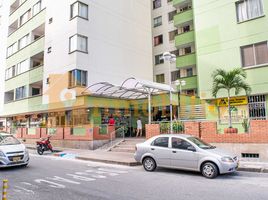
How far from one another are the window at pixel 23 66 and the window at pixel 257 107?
23.4 m

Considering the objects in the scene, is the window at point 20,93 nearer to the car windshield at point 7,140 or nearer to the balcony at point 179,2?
the car windshield at point 7,140

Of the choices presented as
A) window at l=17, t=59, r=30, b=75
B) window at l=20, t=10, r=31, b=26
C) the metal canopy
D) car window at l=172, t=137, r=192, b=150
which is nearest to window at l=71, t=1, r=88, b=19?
the metal canopy

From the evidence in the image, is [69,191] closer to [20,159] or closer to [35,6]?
[20,159]

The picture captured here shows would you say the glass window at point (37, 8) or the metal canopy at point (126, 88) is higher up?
the glass window at point (37, 8)

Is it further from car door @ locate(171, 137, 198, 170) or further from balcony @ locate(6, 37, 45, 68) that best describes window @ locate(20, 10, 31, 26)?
car door @ locate(171, 137, 198, 170)

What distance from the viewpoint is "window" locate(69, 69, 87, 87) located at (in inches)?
789

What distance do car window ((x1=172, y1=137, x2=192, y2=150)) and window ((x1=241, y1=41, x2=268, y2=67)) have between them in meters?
8.69

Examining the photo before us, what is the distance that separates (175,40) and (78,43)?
10.6m

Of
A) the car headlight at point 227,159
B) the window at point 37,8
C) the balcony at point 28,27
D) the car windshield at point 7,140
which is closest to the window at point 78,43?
the balcony at point 28,27

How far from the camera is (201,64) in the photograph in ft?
56.4

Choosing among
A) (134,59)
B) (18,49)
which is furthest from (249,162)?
(18,49)

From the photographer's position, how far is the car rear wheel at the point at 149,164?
10023 millimetres

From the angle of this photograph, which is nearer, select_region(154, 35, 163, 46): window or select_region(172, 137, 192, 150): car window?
select_region(172, 137, 192, 150): car window

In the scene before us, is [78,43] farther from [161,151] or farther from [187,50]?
[161,151]
